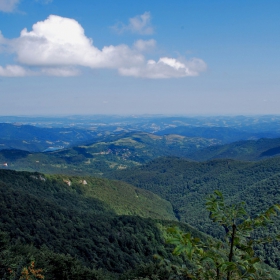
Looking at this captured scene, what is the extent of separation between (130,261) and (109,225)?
20.1m

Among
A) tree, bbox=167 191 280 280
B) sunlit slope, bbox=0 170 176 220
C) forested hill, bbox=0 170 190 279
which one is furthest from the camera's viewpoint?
sunlit slope, bbox=0 170 176 220

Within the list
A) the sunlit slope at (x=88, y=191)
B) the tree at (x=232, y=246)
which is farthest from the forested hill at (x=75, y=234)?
the tree at (x=232, y=246)

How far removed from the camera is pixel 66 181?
168 metres

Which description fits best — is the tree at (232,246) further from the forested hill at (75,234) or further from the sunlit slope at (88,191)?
the sunlit slope at (88,191)

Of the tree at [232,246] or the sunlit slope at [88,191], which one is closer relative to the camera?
the tree at [232,246]

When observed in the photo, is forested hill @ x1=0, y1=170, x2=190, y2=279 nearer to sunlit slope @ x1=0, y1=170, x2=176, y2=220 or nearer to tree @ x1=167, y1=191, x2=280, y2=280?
sunlit slope @ x1=0, y1=170, x2=176, y2=220

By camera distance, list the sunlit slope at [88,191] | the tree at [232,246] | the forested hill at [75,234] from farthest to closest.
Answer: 1. the sunlit slope at [88,191]
2. the forested hill at [75,234]
3. the tree at [232,246]

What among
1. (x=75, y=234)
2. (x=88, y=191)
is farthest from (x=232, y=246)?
(x=88, y=191)

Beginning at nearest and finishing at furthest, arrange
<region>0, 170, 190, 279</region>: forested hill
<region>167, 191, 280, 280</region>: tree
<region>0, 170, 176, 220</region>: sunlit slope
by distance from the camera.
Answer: <region>167, 191, 280, 280</region>: tree, <region>0, 170, 190, 279</region>: forested hill, <region>0, 170, 176, 220</region>: sunlit slope

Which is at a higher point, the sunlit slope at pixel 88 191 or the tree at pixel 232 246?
the tree at pixel 232 246

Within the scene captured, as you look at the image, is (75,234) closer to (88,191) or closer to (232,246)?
(232,246)

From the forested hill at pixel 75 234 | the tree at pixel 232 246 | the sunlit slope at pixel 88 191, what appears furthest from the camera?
the sunlit slope at pixel 88 191

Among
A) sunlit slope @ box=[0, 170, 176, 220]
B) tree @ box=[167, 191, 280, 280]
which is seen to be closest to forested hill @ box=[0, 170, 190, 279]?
sunlit slope @ box=[0, 170, 176, 220]

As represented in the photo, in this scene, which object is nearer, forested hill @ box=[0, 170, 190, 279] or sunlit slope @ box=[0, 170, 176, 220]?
forested hill @ box=[0, 170, 190, 279]
